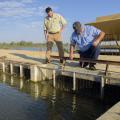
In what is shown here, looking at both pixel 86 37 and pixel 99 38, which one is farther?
pixel 86 37

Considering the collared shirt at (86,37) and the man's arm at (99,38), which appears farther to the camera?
the collared shirt at (86,37)

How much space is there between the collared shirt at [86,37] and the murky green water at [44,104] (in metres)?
1.94

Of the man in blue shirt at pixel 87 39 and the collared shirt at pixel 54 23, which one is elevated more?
the collared shirt at pixel 54 23

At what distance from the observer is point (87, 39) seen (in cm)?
1291

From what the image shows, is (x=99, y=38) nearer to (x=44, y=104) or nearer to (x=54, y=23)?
(x=44, y=104)

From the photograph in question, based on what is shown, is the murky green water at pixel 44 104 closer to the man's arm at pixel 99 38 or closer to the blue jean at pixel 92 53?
the blue jean at pixel 92 53

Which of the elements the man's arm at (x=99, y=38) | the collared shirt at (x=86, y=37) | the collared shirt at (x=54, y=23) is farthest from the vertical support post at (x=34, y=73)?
the man's arm at (x=99, y=38)

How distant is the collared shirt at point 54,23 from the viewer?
1555 centimetres

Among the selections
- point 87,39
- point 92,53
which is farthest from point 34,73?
point 87,39

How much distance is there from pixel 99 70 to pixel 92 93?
35.6 inches

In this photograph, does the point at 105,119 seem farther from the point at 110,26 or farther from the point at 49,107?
the point at 110,26

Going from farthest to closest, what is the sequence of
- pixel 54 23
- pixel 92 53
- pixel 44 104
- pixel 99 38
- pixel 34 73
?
pixel 34 73, pixel 54 23, pixel 92 53, pixel 99 38, pixel 44 104

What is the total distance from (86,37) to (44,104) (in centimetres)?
287

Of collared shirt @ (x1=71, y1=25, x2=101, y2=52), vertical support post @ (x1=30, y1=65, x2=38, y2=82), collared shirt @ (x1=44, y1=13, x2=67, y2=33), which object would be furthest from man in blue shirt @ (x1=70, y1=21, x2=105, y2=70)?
vertical support post @ (x1=30, y1=65, x2=38, y2=82)
